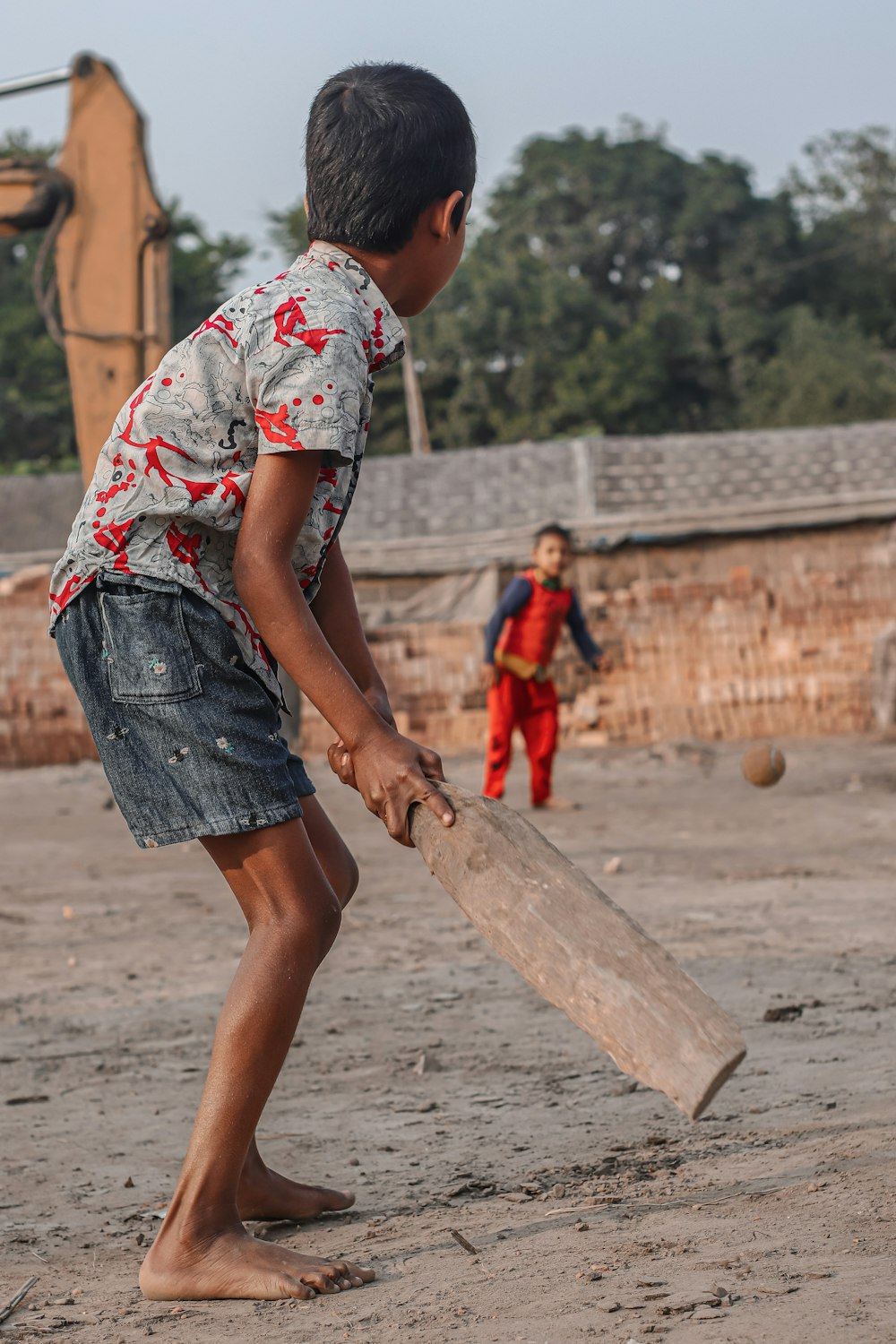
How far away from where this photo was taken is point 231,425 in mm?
2059

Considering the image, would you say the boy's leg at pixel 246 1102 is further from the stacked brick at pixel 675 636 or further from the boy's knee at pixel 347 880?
the stacked brick at pixel 675 636

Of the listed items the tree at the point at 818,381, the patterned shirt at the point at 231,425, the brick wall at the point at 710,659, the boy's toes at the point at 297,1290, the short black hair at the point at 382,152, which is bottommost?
the brick wall at the point at 710,659

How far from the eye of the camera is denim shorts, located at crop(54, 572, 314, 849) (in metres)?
2.06

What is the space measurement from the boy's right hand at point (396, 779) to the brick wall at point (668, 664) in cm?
979

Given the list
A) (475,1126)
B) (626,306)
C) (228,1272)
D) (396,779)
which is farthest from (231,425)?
(626,306)

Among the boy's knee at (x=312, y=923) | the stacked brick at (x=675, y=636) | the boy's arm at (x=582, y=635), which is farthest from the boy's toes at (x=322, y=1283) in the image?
the stacked brick at (x=675, y=636)

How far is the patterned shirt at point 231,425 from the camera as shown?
1.96 metres

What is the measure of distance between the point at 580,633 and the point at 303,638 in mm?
6889

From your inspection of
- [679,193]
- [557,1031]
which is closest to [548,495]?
[557,1031]

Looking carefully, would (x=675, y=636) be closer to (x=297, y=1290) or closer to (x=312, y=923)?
(x=312, y=923)

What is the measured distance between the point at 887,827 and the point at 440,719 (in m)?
5.48

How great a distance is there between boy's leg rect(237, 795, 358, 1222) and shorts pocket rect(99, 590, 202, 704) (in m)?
0.36

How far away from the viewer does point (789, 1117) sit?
2.67 m

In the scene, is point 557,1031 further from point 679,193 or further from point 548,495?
point 679,193
